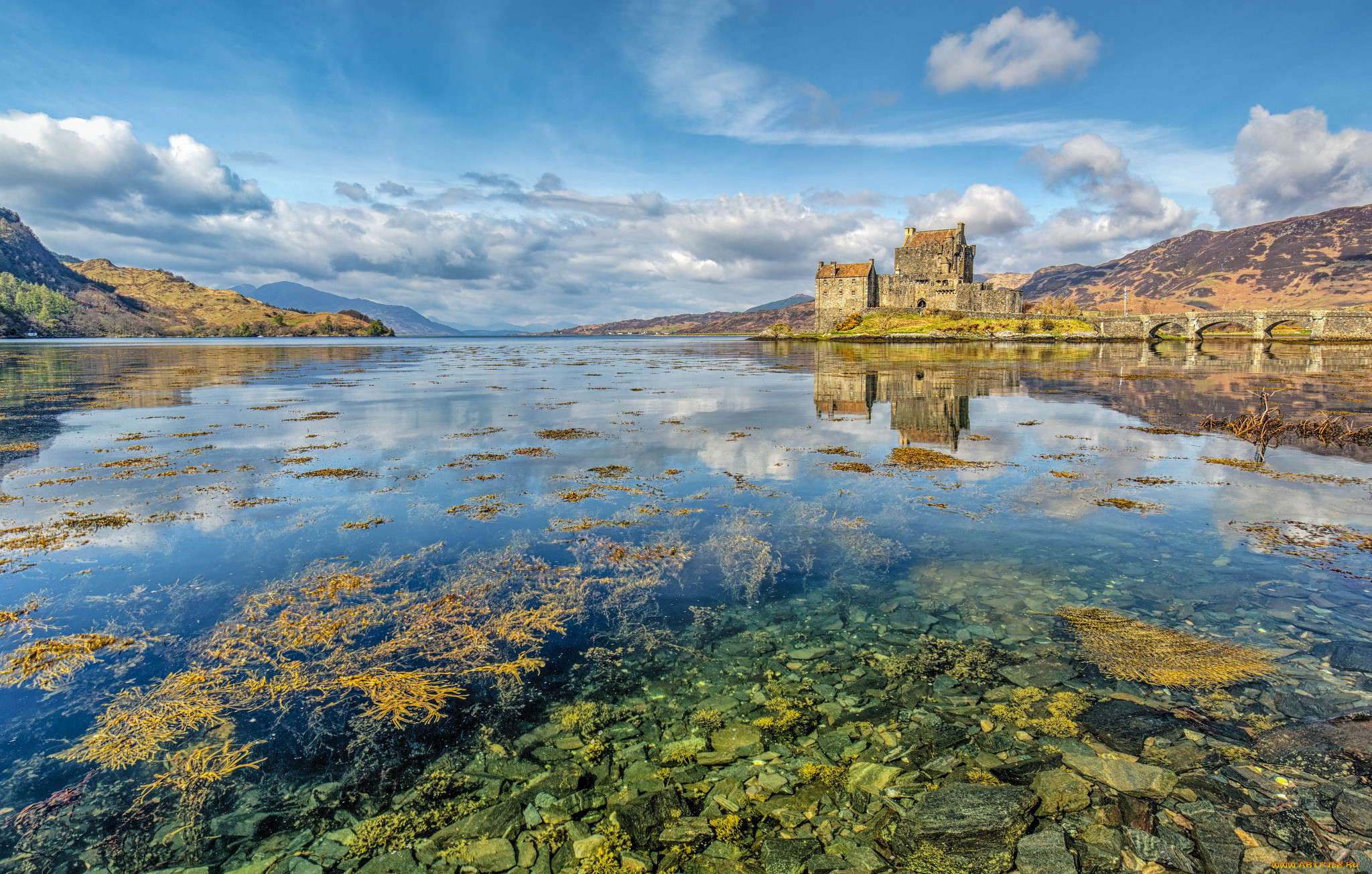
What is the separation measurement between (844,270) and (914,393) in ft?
323

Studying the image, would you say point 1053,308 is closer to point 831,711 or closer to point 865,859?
point 831,711

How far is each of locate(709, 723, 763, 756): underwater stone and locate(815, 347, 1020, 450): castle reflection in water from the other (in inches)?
590

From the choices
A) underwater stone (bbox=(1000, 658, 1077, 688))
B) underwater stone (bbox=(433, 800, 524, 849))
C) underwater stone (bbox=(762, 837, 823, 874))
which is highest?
underwater stone (bbox=(1000, 658, 1077, 688))

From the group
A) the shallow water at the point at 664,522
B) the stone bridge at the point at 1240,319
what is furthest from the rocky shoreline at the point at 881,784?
the stone bridge at the point at 1240,319

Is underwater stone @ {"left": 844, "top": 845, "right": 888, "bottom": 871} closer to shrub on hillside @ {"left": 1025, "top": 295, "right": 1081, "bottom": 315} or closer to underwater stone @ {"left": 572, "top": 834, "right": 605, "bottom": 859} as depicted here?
underwater stone @ {"left": 572, "top": 834, "right": 605, "bottom": 859}

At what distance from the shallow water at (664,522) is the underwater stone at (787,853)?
2.05 metres

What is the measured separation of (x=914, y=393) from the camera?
105 feet

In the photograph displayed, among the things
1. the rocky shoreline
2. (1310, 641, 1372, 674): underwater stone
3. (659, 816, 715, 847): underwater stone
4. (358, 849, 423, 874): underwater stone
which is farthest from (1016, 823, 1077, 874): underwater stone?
(1310, 641, 1372, 674): underwater stone

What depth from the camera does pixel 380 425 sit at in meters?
23.4

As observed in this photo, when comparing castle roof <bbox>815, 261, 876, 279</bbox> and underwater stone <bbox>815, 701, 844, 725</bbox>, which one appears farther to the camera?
castle roof <bbox>815, 261, 876, 279</bbox>

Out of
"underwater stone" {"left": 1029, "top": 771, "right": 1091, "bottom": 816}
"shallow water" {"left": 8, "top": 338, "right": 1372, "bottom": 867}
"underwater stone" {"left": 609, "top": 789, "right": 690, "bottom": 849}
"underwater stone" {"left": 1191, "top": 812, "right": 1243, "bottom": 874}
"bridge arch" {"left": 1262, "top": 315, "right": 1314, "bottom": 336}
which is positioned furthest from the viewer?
"bridge arch" {"left": 1262, "top": 315, "right": 1314, "bottom": 336}

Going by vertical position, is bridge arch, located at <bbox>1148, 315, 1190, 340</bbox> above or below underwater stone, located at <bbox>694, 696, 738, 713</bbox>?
above

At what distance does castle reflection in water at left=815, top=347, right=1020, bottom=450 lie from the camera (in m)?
22.3

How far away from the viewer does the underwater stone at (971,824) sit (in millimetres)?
4387
